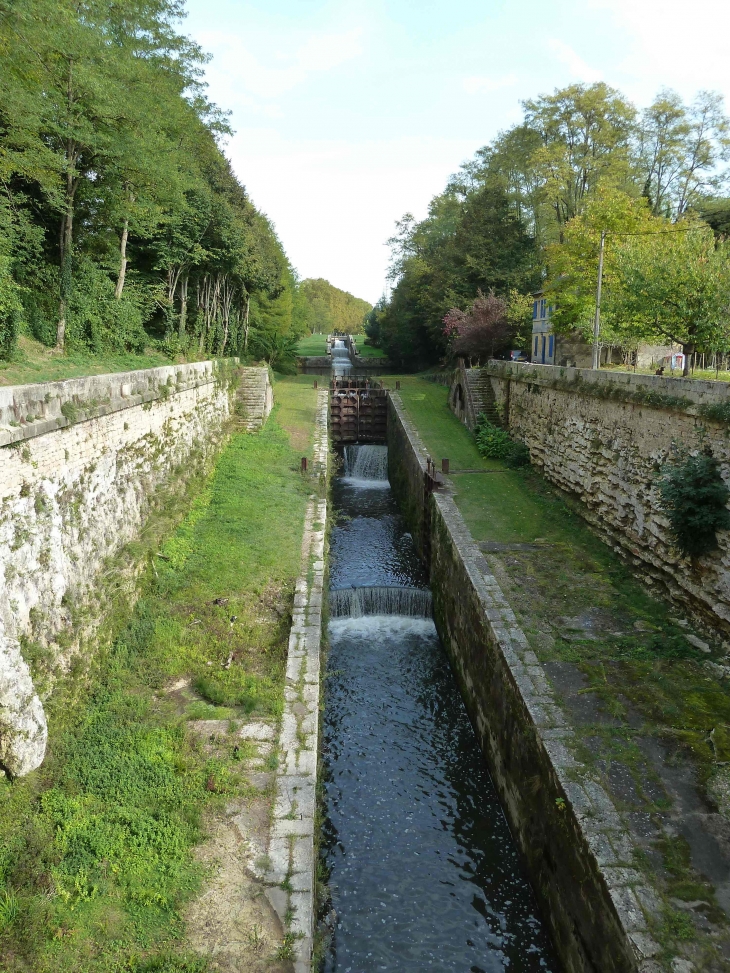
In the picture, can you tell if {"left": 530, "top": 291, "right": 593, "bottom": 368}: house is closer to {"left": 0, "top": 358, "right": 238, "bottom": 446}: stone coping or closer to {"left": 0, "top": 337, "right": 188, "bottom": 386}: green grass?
{"left": 0, "top": 337, "right": 188, "bottom": 386}: green grass

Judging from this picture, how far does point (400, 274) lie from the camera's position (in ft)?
140

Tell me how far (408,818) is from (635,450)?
7.42 m

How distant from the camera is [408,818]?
8.20m

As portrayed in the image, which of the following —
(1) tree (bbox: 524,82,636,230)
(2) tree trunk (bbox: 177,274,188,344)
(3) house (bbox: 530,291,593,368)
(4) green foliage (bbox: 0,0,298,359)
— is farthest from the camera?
(1) tree (bbox: 524,82,636,230)

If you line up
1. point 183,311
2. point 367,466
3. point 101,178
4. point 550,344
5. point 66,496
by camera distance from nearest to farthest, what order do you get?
point 66,496, point 101,178, point 183,311, point 367,466, point 550,344

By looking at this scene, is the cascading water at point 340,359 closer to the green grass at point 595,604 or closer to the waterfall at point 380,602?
the green grass at point 595,604

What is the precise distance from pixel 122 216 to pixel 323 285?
320ft

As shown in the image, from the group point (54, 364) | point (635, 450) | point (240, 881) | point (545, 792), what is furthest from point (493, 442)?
point (240, 881)

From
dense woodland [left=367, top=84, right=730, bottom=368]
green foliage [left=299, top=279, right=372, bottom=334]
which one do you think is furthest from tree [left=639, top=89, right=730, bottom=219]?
green foliage [left=299, top=279, right=372, bottom=334]

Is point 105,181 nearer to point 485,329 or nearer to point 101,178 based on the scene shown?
point 101,178

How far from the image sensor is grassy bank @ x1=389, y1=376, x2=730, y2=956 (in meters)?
5.34

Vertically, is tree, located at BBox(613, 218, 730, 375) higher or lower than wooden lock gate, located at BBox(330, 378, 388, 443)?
higher

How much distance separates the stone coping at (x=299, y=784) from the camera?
17.2 feet

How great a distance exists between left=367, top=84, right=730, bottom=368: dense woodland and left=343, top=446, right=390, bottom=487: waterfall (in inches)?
240
